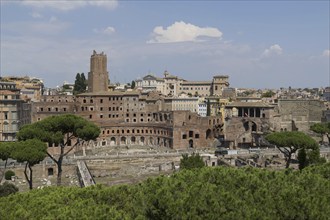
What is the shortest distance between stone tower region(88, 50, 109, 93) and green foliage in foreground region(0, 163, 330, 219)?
234ft

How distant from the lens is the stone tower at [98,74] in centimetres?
8694

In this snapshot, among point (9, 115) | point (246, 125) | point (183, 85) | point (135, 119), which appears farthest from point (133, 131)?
point (183, 85)

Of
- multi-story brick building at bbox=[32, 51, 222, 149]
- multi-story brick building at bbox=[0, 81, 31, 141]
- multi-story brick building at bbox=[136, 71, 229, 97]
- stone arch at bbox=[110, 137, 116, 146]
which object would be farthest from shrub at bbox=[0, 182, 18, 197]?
multi-story brick building at bbox=[136, 71, 229, 97]

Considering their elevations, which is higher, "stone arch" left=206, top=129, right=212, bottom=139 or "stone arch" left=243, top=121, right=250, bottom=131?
"stone arch" left=243, top=121, right=250, bottom=131

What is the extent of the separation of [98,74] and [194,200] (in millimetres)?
76390

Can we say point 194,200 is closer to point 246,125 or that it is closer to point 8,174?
point 8,174

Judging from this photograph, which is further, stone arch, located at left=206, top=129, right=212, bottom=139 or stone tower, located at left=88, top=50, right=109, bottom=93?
stone tower, located at left=88, top=50, right=109, bottom=93

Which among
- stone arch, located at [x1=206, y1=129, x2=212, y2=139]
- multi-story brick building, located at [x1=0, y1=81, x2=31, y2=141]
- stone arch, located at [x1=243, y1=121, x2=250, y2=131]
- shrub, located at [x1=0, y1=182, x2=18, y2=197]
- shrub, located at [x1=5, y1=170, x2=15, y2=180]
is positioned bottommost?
shrub, located at [x1=5, y1=170, x2=15, y2=180]

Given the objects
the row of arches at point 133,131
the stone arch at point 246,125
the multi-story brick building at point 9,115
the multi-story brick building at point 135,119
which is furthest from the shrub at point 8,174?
the stone arch at point 246,125

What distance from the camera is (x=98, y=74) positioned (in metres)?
87.2

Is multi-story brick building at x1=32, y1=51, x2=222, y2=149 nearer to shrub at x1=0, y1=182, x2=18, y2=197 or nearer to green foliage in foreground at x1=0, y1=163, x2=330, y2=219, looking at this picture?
shrub at x1=0, y1=182, x2=18, y2=197

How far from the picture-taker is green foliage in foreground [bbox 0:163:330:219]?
42.1 feet

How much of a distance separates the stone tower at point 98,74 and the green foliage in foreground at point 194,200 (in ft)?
234

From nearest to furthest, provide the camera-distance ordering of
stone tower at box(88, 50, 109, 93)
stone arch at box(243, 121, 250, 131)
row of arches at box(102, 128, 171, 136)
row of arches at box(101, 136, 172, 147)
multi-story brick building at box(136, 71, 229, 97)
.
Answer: stone arch at box(243, 121, 250, 131) → row of arches at box(101, 136, 172, 147) → row of arches at box(102, 128, 171, 136) → stone tower at box(88, 50, 109, 93) → multi-story brick building at box(136, 71, 229, 97)
